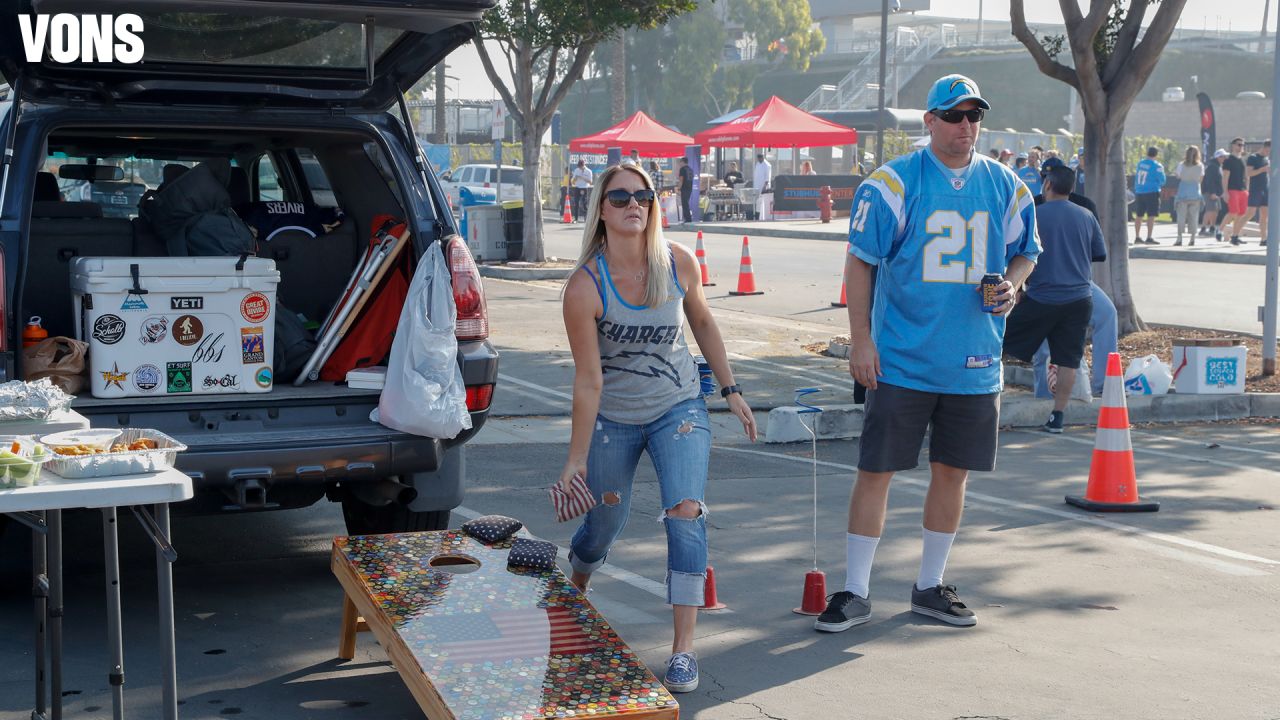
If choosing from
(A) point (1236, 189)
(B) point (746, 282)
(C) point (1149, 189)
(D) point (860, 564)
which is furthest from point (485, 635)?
(C) point (1149, 189)

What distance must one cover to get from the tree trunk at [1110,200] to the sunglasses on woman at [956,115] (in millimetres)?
8356

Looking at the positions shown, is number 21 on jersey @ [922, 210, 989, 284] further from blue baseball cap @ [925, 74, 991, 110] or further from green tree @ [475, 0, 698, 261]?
green tree @ [475, 0, 698, 261]

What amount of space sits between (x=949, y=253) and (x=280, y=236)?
312 cm

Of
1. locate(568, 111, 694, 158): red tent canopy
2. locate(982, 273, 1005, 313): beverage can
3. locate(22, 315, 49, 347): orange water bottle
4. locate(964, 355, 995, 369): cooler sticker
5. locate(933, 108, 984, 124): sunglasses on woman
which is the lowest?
locate(964, 355, 995, 369): cooler sticker

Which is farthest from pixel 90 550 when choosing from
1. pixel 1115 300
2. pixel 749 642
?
pixel 1115 300

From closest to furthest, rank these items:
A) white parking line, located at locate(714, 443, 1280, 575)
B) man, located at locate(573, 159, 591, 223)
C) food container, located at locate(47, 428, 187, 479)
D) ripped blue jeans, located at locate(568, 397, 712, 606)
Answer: food container, located at locate(47, 428, 187, 479), ripped blue jeans, located at locate(568, 397, 712, 606), white parking line, located at locate(714, 443, 1280, 575), man, located at locate(573, 159, 591, 223)

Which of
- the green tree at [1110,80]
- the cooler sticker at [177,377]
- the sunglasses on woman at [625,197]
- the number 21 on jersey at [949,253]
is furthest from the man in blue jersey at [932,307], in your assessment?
the green tree at [1110,80]

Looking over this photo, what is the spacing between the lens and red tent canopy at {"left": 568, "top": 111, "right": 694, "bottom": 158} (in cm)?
3547

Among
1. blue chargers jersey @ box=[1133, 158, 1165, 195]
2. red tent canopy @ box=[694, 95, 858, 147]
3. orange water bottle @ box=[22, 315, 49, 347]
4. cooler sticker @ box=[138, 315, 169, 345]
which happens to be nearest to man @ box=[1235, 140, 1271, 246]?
blue chargers jersey @ box=[1133, 158, 1165, 195]

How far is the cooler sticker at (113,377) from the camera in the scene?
5.55 meters

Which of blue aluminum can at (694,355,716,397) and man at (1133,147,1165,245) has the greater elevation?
man at (1133,147,1165,245)

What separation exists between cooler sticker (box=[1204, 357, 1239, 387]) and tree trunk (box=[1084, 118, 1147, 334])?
269 centimetres

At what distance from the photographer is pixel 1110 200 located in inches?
532

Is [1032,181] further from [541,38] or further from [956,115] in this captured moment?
[956,115]
